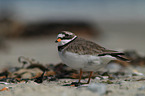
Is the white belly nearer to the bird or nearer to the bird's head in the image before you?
the bird

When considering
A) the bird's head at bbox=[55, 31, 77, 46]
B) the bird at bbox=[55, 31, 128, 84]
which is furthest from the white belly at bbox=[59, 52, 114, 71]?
the bird's head at bbox=[55, 31, 77, 46]

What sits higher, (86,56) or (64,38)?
(64,38)

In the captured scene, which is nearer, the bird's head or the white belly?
the white belly

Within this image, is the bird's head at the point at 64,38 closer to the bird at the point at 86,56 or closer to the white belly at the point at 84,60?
the bird at the point at 86,56

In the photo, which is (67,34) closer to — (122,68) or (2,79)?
(2,79)

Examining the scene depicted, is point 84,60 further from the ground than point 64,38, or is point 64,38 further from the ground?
point 64,38

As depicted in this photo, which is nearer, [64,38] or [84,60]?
[84,60]

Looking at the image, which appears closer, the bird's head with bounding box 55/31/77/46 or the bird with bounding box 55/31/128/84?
the bird with bounding box 55/31/128/84

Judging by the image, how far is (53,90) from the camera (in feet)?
7.77

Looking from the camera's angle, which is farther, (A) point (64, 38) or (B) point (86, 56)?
(A) point (64, 38)

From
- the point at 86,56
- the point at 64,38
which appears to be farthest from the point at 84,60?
the point at 64,38

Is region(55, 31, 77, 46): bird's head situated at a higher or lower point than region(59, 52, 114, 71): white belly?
higher

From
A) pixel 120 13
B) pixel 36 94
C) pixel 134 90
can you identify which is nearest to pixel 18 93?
pixel 36 94

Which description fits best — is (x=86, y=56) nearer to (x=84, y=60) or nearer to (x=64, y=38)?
(x=84, y=60)
